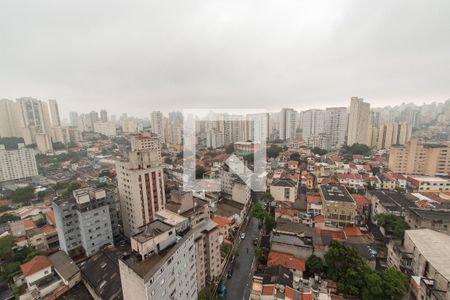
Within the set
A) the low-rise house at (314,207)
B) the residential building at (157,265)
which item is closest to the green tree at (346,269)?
the low-rise house at (314,207)

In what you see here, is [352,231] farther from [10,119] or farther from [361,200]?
[10,119]

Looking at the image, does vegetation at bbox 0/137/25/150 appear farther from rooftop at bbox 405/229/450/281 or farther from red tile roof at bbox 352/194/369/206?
rooftop at bbox 405/229/450/281

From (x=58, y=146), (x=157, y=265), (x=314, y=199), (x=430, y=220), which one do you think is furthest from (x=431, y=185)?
(x=58, y=146)

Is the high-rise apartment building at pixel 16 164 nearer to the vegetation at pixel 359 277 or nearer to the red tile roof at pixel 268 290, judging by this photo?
the red tile roof at pixel 268 290

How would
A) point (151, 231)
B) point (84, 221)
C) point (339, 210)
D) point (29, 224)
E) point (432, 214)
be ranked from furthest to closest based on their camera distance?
point (29, 224)
point (339, 210)
point (432, 214)
point (84, 221)
point (151, 231)

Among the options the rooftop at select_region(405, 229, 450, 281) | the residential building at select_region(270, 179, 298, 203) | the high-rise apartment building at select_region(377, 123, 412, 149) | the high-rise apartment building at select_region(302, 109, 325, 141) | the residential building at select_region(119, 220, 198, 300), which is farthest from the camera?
the high-rise apartment building at select_region(302, 109, 325, 141)

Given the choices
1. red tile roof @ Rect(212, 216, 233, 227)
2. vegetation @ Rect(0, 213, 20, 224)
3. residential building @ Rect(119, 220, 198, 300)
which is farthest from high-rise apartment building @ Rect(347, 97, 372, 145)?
vegetation @ Rect(0, 213, 20, 224)
